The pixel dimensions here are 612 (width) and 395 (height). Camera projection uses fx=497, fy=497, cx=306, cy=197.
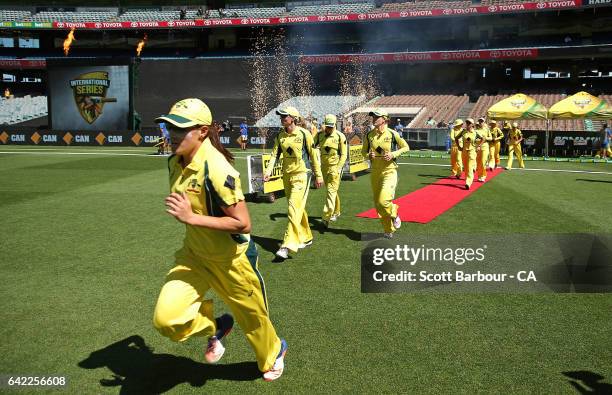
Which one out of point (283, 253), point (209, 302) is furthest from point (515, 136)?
point (209, 302)

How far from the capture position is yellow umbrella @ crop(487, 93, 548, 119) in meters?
26.0

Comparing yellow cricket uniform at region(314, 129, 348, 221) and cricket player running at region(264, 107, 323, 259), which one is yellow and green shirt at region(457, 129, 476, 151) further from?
cricket player running at region(264, 107, 323, 259)

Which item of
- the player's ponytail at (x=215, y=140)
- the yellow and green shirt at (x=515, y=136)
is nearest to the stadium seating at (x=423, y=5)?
the yellow and green shirt at (x=515, y=136)

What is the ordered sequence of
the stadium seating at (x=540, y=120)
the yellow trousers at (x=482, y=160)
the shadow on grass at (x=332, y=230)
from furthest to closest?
the stadium seating at (x=540, y=120) < the yellow trousers at (x=482, y=160) < the shadow on grass at (x=332, y=230)

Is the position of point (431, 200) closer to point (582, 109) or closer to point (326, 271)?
point (326, 271)

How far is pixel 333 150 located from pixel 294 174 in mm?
2278

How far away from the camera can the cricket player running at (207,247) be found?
3.29 meters

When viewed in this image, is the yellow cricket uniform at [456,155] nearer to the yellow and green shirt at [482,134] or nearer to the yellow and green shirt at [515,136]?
the yellow and green shirt at [482,134]

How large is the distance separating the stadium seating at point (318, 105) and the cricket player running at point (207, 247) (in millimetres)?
38815

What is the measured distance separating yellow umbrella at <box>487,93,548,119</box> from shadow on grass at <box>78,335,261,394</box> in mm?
24854

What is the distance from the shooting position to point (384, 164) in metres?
8.21

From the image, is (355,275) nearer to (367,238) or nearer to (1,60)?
(367,238)

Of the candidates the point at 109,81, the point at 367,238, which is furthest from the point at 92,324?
the point at 109,81

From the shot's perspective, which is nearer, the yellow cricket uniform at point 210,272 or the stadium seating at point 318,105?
the yellow cricket uniform at point 210,272
